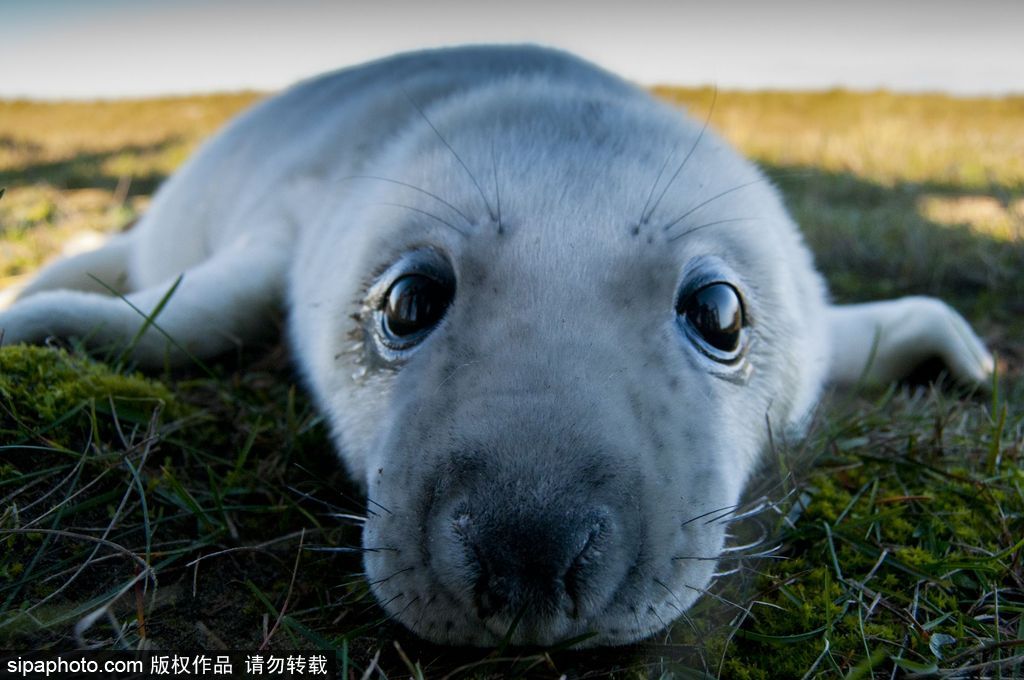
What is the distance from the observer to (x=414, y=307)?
1.83 meters

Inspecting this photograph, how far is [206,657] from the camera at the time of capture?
142 centimetres

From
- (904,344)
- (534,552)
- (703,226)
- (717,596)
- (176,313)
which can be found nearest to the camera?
(534,552)

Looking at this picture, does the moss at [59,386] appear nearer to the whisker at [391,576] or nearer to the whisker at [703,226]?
the whisker at [391,576]

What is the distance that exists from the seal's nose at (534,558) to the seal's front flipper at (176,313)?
1.26 metres

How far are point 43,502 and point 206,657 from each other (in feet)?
1.90

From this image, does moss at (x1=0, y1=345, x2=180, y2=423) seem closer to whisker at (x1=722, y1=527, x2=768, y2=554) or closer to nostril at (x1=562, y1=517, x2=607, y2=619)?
nostril at (x1=562, y1=517, x2=607, y2=619)

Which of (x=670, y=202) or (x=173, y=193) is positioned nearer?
(x=670, y=202)

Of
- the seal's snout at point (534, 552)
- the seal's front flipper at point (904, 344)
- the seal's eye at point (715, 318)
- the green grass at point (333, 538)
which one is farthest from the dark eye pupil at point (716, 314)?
the seal's front flipper at point (904, 344)

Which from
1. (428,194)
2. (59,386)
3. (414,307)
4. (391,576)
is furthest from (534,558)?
(59,386)

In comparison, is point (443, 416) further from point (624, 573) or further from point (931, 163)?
point (931, 163)

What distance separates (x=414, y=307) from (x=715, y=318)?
2.28 feet

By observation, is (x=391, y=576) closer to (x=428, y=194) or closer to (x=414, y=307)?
(x=414, y=307)

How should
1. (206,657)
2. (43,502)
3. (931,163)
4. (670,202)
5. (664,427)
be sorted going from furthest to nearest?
1. (931,163)
2. (670,202)
3. (43,502)
4. (664,427)
5. (206,657)

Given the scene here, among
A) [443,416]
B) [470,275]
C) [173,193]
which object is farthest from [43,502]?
[173,193]
